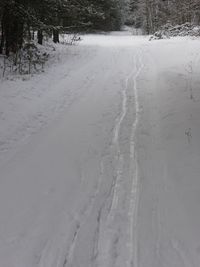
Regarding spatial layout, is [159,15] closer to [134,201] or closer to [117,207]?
[134,201]

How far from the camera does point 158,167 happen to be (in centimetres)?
618

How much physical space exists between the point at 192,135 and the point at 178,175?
1.80m

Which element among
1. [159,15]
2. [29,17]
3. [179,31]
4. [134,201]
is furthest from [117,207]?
[159,15]

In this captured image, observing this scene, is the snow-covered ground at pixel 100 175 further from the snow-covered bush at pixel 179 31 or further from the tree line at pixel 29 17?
the snow-covered bush at pixel 179 31

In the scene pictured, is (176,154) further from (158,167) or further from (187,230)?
(187,230)

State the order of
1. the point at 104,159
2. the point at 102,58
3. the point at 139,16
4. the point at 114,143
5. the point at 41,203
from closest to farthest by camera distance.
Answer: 1. the point at 41,203
2. the point at 104,159
3. the point at 114,143
4. the point at 102,58
5. the point at 139,16

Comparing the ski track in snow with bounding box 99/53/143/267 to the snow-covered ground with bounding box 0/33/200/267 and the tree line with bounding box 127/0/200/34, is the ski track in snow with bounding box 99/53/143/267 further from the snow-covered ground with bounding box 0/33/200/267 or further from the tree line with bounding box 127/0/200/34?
the tree line with bounding box 127/0/200/34

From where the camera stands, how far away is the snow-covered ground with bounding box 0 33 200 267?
164 inches

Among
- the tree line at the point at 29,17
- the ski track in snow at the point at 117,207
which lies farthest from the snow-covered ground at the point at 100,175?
the tree line at the point at 29,17

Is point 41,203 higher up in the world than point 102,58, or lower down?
lower down

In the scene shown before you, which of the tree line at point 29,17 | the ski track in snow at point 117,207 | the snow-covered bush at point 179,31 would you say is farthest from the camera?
the snow-covered bush at point 179,31

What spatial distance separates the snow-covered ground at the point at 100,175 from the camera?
13.7 ft

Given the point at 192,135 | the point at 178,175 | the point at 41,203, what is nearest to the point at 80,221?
the point at 41,203

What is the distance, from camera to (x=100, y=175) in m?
5.90
